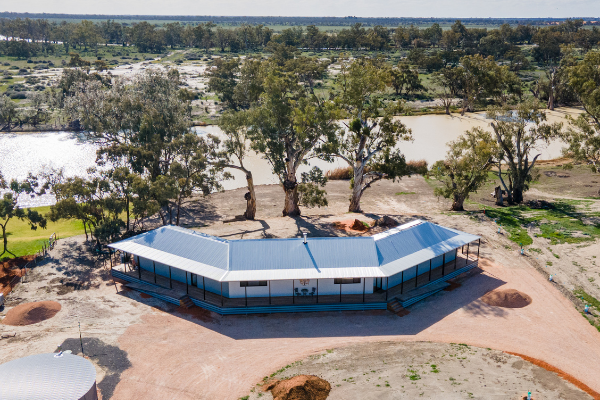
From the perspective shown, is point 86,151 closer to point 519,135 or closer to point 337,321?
point 337,321

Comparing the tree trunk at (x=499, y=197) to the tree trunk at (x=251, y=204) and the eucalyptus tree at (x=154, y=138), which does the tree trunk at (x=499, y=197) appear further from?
the eucalyptus tree at (x=154, y=138)

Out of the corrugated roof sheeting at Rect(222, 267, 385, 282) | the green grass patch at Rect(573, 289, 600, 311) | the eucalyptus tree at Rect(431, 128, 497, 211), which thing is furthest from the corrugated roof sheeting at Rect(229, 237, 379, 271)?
the eucalyptus tree at Rect(431, 128, 497, 211)

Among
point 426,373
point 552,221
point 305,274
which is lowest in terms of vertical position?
point 426,373

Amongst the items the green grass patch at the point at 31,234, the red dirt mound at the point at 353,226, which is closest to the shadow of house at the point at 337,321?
the red dirt mound at the point at 353,226

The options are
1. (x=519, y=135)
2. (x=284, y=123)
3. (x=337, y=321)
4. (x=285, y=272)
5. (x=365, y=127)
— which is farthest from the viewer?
(x=519, y=135)

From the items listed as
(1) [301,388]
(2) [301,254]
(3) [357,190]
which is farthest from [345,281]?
(3) [357,190]

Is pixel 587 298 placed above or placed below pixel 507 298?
above
